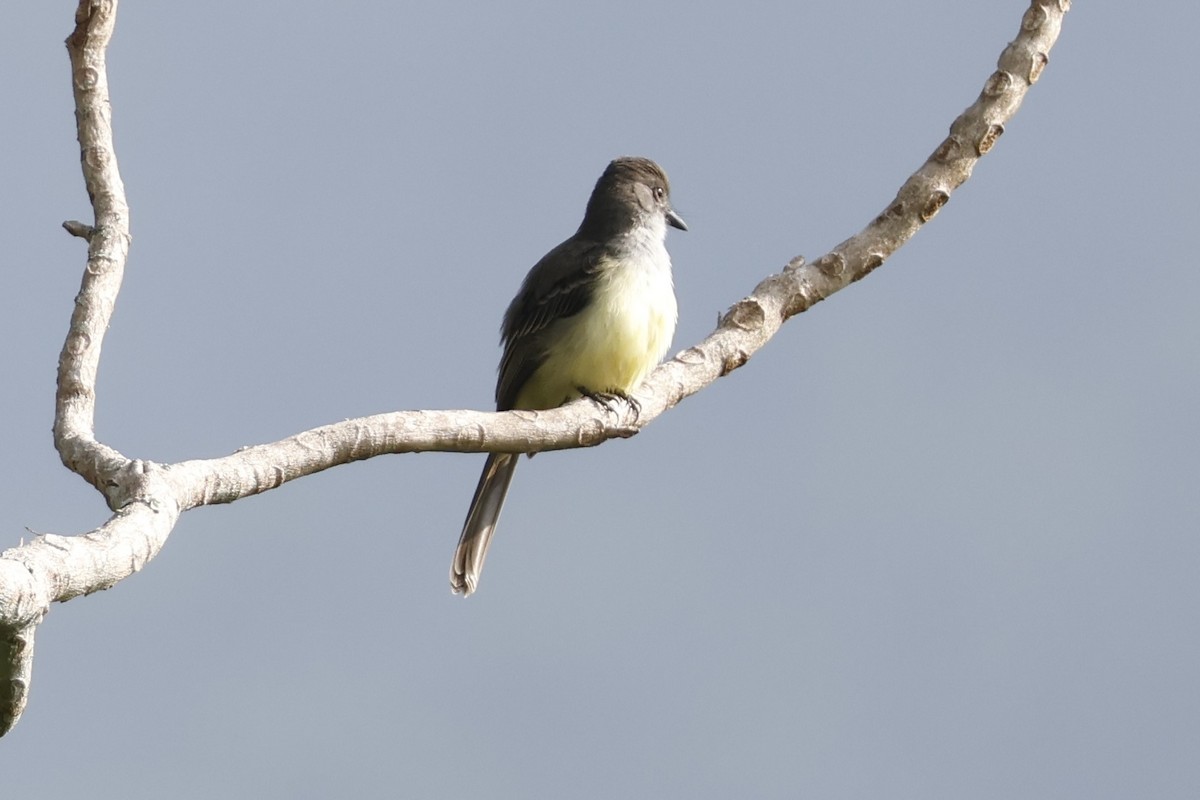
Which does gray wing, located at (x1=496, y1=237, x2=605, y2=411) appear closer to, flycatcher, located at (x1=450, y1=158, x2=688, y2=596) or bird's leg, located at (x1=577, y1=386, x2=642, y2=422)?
flycatcher, located at (x1=450, y1=158, x2=688, y2=596)

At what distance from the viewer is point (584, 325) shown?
399 inches

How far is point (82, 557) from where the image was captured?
535 centimetres

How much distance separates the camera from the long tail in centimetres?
1045

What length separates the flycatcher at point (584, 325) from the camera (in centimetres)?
999

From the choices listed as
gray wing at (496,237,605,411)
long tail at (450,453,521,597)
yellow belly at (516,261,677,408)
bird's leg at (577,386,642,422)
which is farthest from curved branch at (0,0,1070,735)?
long tail at (450,453,521,597)

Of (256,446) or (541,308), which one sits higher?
(541,308)

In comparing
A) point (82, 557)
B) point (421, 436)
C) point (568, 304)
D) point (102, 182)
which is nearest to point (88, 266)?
point (102, 182)

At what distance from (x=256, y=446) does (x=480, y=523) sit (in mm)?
4035

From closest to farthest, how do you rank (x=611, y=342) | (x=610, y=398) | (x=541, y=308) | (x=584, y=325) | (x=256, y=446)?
1. (x=256, y=446)
2. (x=610, y=398)
3. (x=611, y=342)
4. (x=584, y=325)
5. (x=541, y=308)

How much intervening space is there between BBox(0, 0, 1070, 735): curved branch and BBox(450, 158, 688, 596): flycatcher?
0.67 m

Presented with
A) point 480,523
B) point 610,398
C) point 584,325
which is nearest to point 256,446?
point 610,398

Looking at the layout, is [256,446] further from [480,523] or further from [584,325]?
[480,523]

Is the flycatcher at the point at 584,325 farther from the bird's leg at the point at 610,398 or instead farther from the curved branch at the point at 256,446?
the curved branch at the point at 256,446

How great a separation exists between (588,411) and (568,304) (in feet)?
6.80
